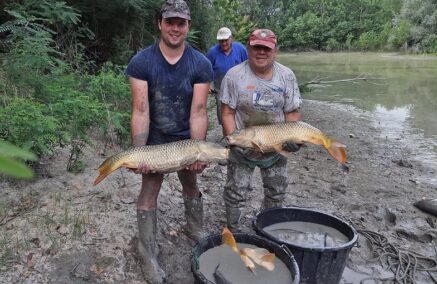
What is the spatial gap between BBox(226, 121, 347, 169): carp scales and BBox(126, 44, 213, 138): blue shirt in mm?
508

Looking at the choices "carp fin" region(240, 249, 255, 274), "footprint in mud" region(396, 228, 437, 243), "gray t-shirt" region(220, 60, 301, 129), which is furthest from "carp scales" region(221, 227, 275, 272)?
"footprint in mud" region(396, 228, 437, 243)

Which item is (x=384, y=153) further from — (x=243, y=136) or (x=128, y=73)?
(x=128, y=73)

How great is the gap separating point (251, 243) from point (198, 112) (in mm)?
1185

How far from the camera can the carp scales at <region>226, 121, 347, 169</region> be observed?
382 cm

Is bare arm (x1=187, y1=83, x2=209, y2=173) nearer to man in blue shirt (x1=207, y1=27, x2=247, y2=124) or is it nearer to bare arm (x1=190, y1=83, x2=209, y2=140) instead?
bare arm (x1=190, y1=83, x2=209, y2=140)

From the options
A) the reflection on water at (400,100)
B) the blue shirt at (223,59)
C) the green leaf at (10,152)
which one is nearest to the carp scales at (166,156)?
the green leaf at (10,152)

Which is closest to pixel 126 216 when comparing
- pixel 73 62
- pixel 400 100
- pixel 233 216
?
pixel 233 216

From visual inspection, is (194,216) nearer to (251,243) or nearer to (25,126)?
(251,243)

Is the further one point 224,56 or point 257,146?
point 224,56

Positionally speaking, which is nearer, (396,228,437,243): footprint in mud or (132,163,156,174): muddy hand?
(132,163,156,174): muddy hand

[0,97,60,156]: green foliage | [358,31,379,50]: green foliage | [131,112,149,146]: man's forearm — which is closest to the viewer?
[131,112,149,146]: man's forearm

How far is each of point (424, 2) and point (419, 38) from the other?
4170 mm

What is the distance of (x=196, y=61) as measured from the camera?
3553mm

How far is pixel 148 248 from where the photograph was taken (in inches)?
145
